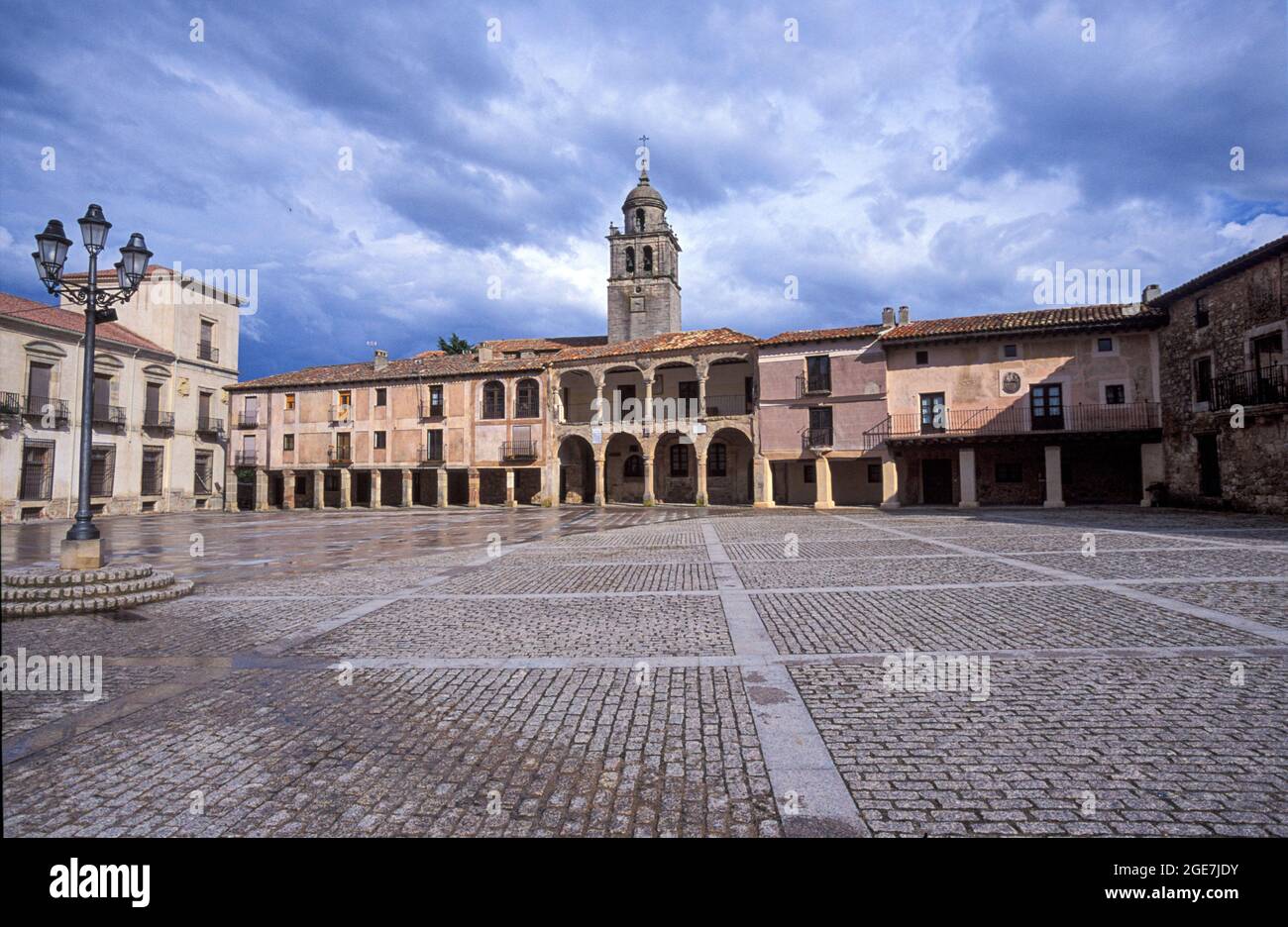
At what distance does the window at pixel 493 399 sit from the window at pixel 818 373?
56.9ft

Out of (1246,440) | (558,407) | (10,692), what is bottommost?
(10,692)

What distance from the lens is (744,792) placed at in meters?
2.94

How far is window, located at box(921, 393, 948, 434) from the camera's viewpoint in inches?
1101

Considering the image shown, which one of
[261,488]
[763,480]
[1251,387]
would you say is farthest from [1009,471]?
[261,488]

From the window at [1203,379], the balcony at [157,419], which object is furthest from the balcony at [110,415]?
the window at [1203,379]

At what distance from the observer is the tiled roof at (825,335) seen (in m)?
29.1

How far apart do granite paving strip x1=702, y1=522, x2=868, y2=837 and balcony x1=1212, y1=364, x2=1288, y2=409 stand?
22.4 meters

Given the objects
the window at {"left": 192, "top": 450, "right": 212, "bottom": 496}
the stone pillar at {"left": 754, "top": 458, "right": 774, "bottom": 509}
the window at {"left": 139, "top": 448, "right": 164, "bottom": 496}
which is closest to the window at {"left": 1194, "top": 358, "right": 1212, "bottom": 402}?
the stone pillar at {"left": 754, "top": 458, "right": 774, "bottom": 509}

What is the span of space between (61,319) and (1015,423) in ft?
105

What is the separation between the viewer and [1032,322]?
2648 centimetres

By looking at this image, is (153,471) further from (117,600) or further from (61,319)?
(117,600)
